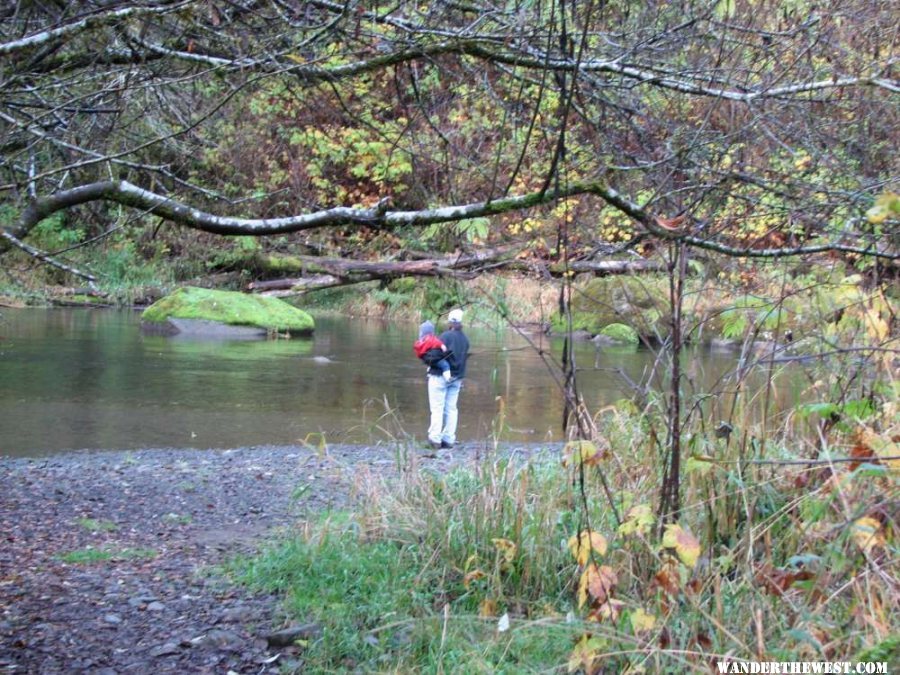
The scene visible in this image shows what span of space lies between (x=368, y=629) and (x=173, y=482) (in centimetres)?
593

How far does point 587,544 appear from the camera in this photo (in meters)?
4.45

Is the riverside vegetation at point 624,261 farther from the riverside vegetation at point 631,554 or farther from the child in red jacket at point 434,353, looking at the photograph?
the child in red jacket at point 434,353

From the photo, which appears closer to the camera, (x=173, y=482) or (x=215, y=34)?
(x=215, y=34)

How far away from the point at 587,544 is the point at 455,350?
8.38m

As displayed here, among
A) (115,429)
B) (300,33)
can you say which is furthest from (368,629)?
(115,429)

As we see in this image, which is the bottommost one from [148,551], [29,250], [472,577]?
[148,551]

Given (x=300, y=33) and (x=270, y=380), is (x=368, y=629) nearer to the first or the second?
(x=300, y=33)

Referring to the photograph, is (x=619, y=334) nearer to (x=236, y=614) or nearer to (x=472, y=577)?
(x=472, y=577)

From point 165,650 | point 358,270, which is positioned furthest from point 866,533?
point 358,270

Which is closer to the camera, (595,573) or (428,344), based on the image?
(595,573)

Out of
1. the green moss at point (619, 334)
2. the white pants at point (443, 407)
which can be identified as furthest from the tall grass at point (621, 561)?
the green moss at point (619, 334)

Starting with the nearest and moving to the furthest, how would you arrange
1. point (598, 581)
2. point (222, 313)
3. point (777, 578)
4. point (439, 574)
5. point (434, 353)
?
point (777, 578) → point (598, 581) → point (439, 574) → point (434, 353) → point (222, 313)

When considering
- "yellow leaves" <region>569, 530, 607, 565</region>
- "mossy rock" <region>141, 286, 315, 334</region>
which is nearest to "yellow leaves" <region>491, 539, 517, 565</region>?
"yellow leaves" <region>569, 530, 607, 565</region>

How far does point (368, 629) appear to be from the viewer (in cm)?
580
